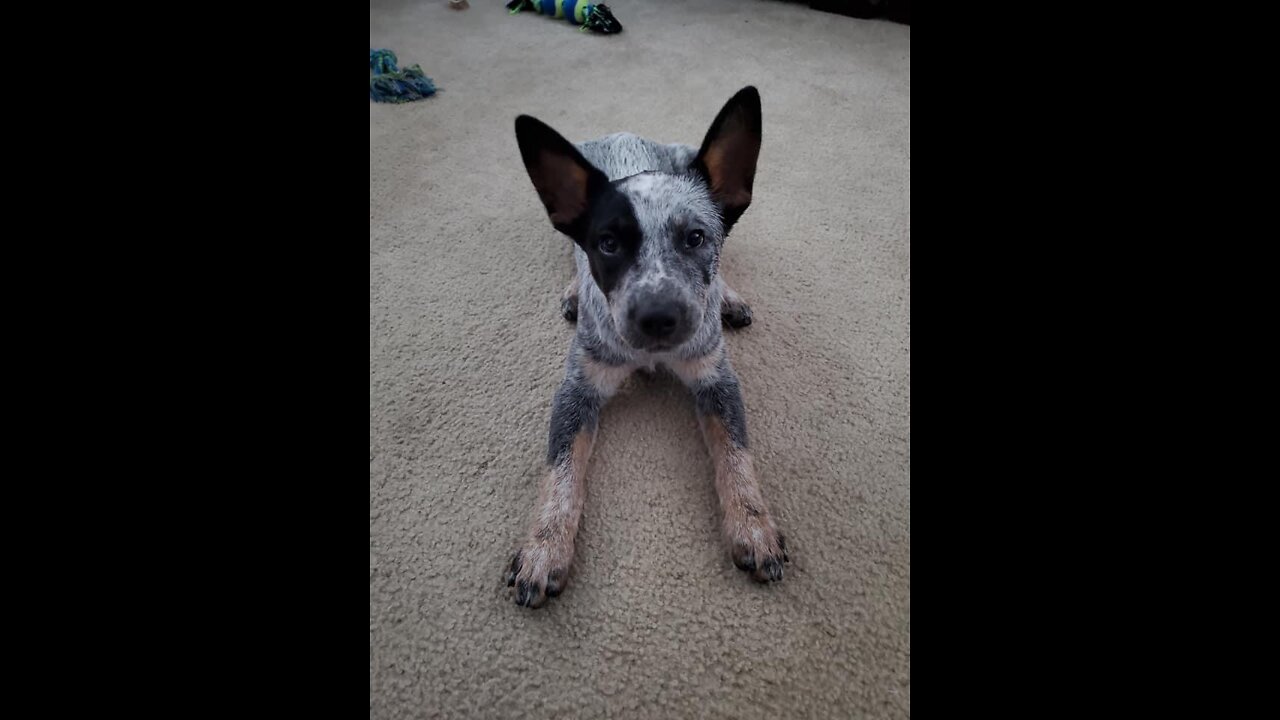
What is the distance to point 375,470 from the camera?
157 centimetres

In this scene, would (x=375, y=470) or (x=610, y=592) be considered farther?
(x=375, y=470)

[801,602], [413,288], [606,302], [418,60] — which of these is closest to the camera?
[801,602]

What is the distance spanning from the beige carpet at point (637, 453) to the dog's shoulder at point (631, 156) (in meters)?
0.40

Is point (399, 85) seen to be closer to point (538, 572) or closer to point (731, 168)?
point (731, 168)

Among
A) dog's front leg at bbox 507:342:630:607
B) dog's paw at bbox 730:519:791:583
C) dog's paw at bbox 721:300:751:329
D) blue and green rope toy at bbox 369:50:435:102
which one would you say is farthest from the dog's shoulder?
blue and green rope toy at bbox 369:50:435:102

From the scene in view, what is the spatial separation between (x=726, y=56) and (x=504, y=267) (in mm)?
2855

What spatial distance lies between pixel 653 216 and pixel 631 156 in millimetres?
878

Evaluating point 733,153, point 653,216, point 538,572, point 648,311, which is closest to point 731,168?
point 733,153

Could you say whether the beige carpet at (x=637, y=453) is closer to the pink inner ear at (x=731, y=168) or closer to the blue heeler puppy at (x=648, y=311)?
the blue heeler puppy at (x=648, y=311)

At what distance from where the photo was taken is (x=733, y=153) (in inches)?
58.1

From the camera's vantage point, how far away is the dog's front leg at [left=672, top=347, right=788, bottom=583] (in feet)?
4.36

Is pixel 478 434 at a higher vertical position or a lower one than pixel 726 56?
lower

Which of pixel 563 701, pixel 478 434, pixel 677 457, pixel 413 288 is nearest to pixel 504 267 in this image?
pixel 413 288

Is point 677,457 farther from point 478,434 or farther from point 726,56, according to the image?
point 726,56
